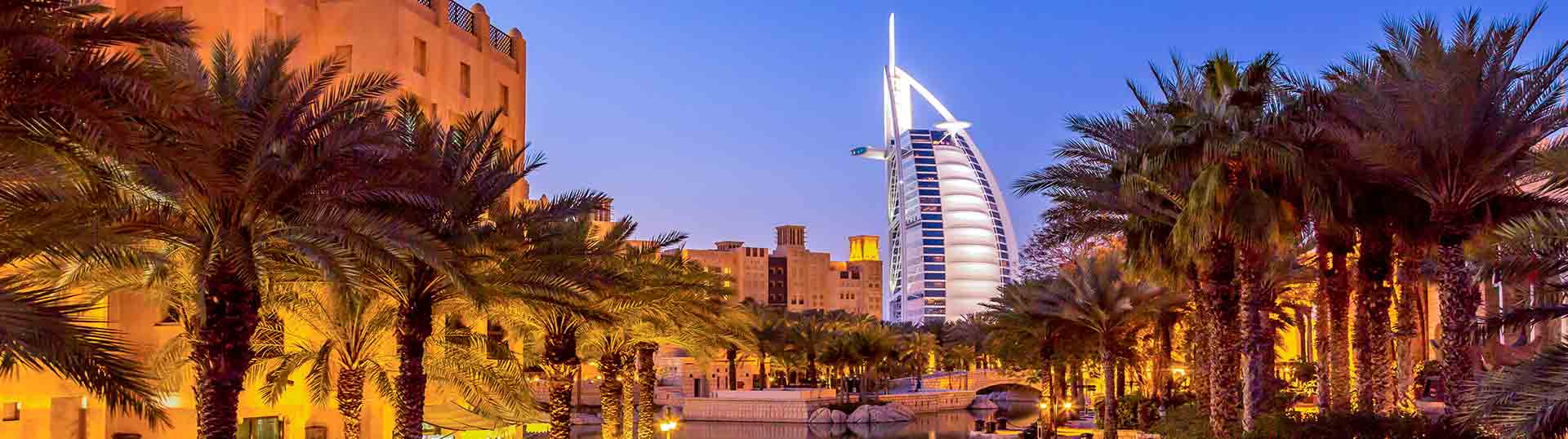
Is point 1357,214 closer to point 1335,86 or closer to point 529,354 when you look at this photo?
point 1335,86

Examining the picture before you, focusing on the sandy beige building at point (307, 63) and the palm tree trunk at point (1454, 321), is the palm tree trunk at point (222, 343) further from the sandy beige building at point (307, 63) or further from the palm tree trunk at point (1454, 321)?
the palm tree trunk at point (1454, 321)

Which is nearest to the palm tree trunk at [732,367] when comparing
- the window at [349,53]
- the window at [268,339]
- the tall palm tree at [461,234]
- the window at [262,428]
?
the window at [349,53]

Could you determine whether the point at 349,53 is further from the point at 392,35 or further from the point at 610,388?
the point at 610,388

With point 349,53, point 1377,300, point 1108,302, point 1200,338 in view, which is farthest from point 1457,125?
point 349,53

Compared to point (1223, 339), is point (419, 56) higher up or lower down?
higher up

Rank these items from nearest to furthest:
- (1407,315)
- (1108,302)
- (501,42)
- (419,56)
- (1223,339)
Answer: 1. (1223,339)
2. (1407,315)
3. (419,56)
4. (1108,302)
5. (501,42)

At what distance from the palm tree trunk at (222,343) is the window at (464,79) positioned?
2288cm

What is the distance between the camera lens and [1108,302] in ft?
124

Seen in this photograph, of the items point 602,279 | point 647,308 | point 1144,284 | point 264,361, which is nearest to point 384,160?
point 602,279

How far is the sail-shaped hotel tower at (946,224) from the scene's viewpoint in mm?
167250

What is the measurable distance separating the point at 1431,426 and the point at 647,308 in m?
15.3

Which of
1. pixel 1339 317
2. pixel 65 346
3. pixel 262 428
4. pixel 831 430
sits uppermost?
pixel 1339 317

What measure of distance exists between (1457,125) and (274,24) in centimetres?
2377

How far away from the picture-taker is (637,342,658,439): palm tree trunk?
115 ft
